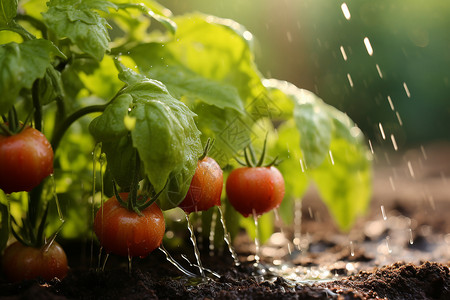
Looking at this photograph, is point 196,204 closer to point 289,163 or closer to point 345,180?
point 289,163

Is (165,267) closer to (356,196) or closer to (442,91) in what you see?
(356,196)

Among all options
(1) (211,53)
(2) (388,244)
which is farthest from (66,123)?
(2) (388,244)

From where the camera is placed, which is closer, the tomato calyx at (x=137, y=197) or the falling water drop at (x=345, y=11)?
the tomato calyx at (x=137, y=197)

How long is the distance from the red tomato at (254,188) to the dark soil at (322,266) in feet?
0.64

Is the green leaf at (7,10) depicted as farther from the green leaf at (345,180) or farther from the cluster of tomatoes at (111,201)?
the green leaf at (345,180)

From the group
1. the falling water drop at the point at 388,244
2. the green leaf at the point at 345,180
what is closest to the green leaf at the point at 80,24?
the green leaf at the point at 345,180

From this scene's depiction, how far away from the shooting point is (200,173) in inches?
46.4

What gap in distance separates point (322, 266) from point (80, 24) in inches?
44.4

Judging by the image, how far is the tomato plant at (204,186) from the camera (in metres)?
1.18

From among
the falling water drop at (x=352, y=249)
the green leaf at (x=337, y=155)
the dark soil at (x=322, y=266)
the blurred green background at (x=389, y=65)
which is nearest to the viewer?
the dark soil at (x=322, y=266)

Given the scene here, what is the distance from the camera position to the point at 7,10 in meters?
1.12

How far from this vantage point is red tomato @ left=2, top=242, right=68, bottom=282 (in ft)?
4.15

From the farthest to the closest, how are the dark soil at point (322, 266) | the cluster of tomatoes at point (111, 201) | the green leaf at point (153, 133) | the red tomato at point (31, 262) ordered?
1. the red tomato at point (31, 262)
2. the dark soil at point (322, 266)
3. the cluster of tomatoes at point (111, 201)
4. the green leaf at point (153, 133)

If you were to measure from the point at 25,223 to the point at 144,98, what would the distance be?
0.58 meters
